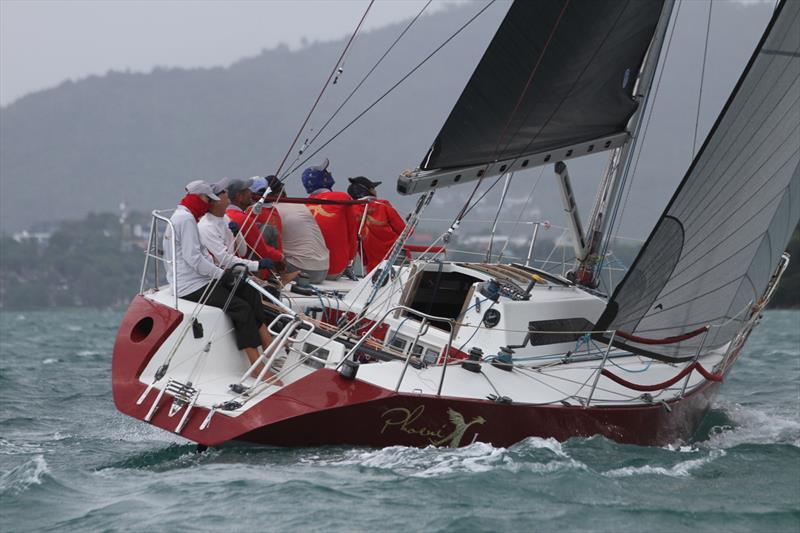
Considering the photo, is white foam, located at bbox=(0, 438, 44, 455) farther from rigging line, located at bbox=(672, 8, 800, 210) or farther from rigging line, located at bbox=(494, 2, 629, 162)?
rigging line, located at bbox=(672, 8, 800, 210)

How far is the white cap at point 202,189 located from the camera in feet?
24.7

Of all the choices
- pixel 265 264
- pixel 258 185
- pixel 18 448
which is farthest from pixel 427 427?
pixel 18 448

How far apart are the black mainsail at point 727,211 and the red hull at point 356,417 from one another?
883 millimetres

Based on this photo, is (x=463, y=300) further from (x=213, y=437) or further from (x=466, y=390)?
(x=213, y=437)

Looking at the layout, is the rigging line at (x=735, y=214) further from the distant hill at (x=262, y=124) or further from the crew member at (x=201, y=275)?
the distant hill at (x=262, y=124)

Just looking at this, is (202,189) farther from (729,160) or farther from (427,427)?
(729,160)

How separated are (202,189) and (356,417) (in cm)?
176

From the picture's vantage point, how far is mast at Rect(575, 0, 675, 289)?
8.67m

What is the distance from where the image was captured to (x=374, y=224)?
9.94 metres

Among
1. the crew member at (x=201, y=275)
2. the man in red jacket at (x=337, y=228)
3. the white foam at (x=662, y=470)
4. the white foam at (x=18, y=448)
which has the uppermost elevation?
the man in red jacket at (x=337, y=228)

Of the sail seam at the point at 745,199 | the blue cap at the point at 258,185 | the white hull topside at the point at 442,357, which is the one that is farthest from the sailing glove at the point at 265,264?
the sail seam at the point at 745,199

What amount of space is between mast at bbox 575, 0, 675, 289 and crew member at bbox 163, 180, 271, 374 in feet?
8.61

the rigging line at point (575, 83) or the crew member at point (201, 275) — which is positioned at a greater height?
the rigging line at point (575, 83)

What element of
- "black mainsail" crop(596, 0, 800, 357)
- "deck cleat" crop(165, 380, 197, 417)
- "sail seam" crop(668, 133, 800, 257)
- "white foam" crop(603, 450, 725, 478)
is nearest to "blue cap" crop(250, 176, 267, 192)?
"deck cleat" crop(165, 380, 197, 417)
